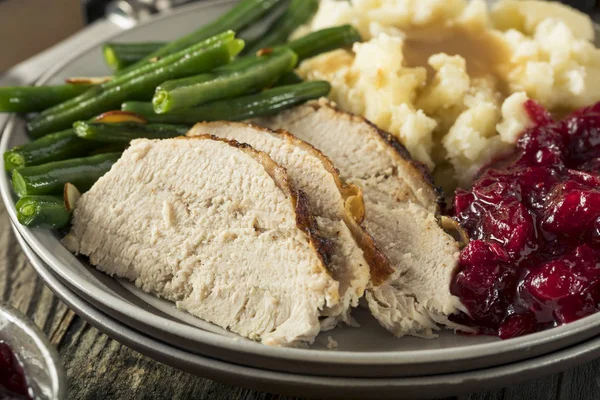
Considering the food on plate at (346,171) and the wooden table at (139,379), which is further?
the wooden table at (139,379)

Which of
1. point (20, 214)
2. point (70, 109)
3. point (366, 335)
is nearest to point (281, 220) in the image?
point (366, 335)

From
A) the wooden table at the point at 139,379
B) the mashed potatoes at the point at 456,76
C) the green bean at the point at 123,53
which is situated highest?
the green bean at the point at 123,53

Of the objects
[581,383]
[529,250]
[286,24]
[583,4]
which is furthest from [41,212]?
[583,4]

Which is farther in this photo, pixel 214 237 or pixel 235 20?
pixel 235 20

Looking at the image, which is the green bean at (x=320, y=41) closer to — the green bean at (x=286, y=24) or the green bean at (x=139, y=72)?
the green bean at (x=286, y=24)

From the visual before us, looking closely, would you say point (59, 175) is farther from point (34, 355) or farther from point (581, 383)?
point (581, 383)

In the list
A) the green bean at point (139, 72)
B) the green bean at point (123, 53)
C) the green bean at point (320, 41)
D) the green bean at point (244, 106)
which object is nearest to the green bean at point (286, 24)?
the green bean at point (320, 41)

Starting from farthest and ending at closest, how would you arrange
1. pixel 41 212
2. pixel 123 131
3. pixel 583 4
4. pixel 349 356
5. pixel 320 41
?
pixel 583 4 < pixel 320 41 < pixel 123 131 < pixel 41 212 < pixel 349 356
